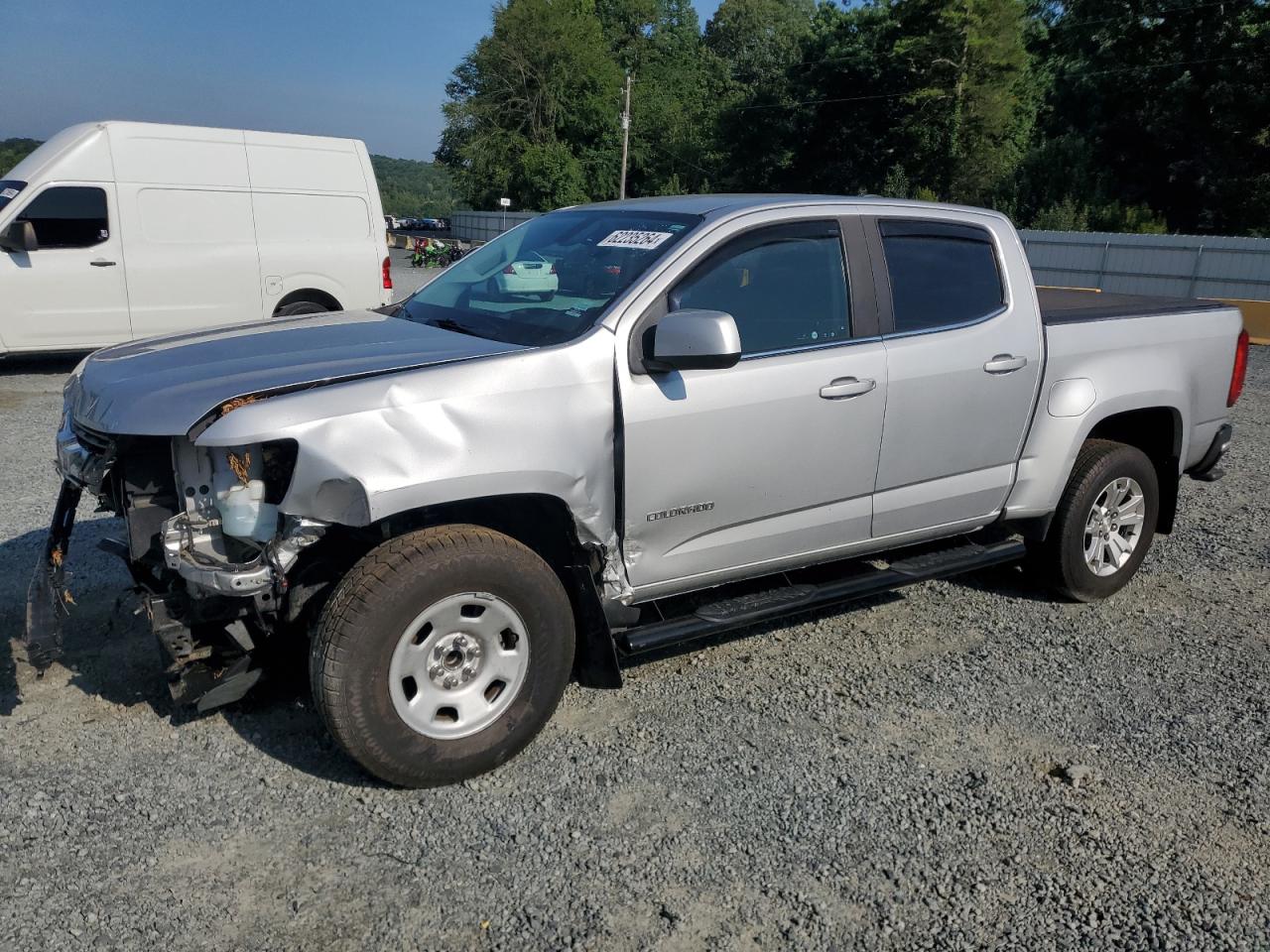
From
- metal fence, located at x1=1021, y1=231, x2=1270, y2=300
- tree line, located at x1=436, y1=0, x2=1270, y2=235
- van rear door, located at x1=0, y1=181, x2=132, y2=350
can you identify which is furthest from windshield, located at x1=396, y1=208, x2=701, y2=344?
tree line, located at x1=436, y1=0, x2=1270, y2=235

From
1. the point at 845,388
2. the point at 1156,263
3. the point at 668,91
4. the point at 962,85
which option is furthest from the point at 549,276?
the point at 668,91

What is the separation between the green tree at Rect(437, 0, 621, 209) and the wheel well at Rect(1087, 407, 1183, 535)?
6110cm

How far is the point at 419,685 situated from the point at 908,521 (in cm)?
223

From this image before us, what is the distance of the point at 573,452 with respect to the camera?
11.4ft

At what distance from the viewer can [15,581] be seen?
4.98 metres

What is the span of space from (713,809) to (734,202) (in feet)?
7.60

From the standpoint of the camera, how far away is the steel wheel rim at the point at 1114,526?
17.0ft

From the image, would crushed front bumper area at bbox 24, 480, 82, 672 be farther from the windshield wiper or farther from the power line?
the power line

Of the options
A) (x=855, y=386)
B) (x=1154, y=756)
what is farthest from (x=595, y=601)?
(x=1154, y=756)

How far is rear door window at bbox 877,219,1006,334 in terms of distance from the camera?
4387mm

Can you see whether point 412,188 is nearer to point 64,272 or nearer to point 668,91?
point 668,91

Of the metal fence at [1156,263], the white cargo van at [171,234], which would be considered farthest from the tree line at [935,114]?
the white cargo van at [171,234]

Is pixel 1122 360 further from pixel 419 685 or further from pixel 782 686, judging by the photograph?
pixel 419 685

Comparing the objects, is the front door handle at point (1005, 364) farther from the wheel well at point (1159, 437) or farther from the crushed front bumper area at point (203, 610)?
the crushed front bumper area at point (203, 610)
